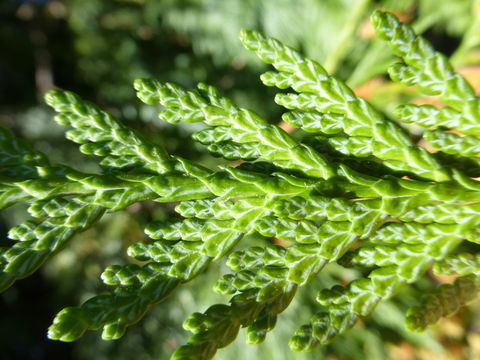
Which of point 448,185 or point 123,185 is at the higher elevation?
point 448,185

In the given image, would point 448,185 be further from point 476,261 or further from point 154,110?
point 154,110

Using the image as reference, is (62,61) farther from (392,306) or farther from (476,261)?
(476,261)

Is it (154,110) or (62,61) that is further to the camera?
(62,61)

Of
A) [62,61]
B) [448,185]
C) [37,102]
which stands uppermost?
[448,185]

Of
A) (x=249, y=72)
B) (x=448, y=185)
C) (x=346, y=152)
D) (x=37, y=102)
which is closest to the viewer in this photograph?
(x=448, y=185)

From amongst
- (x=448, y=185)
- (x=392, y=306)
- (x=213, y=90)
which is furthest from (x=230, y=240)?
(x=392, y=306)

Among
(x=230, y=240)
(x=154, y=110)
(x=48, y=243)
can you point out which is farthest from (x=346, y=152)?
(x=154, y=110)

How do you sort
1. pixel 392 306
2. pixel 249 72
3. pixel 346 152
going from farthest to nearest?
1. pixel 249 72
2. pixel 392 306
3. pixel 346 152
